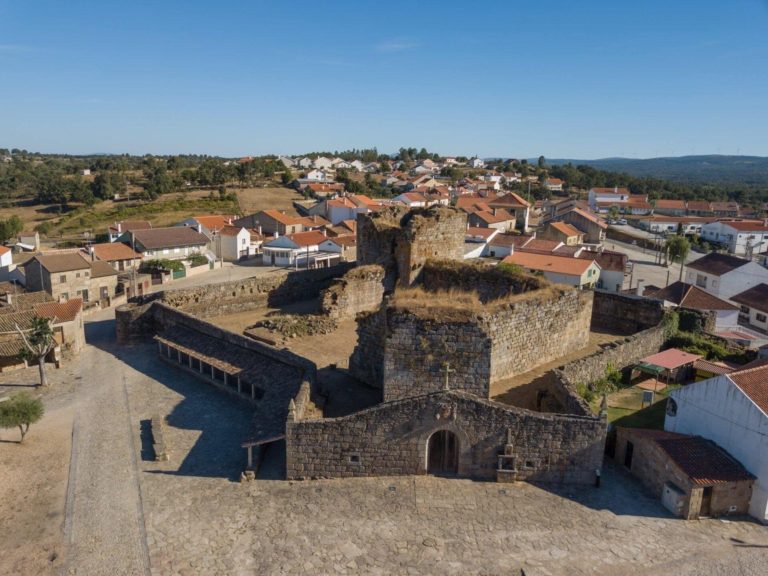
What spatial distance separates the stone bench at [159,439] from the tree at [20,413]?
3199mm

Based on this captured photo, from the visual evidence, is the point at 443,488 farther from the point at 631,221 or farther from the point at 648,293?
the point at 631,221

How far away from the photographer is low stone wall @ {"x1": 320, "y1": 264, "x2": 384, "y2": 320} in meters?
24.8

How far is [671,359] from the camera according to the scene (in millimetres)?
19562

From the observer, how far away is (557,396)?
51.9ft

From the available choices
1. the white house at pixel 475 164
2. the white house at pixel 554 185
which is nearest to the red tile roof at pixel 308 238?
the white house at pixel 554 185

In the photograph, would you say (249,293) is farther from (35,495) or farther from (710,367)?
(710,367)

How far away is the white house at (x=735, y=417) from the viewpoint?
40.4ft

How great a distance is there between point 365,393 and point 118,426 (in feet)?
24.7

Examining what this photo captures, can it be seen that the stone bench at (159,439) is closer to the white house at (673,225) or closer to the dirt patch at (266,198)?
the dirt patch at (266,198)

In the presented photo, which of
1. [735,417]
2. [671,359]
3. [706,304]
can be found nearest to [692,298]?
[706,304]

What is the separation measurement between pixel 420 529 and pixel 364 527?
117 cm

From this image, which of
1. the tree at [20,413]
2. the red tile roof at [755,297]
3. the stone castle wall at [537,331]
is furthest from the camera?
the red tile roof at [755,297]

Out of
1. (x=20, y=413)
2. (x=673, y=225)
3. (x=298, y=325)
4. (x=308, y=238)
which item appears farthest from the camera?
(x=673, y=225)

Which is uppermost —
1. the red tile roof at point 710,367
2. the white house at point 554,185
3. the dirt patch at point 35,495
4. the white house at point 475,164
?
the white house at point 475,164
